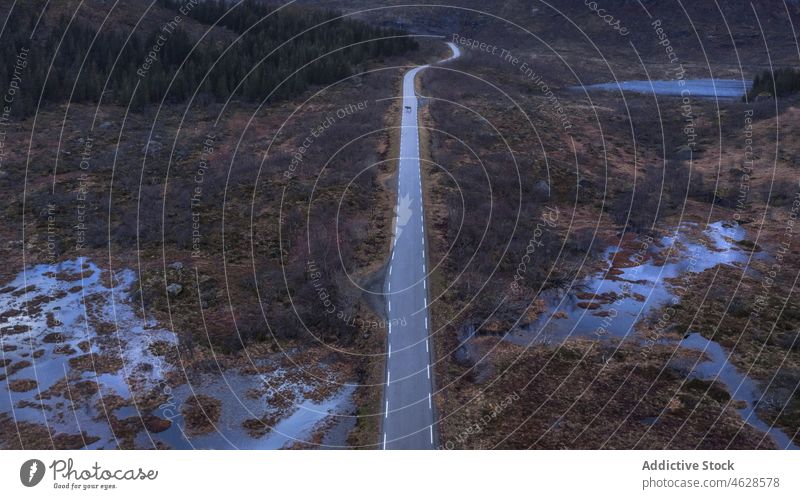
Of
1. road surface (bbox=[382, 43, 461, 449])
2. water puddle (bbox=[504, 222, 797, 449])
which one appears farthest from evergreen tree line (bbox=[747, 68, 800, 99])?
road surface (bbox=[382, 43, 461, 449])

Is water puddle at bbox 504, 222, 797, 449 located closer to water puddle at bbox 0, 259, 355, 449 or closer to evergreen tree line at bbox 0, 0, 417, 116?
water puddle at bbox 0, 259, 355, 449

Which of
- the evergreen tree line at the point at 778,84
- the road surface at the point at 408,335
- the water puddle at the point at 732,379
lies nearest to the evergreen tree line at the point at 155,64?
the road surface at the point at 408,335

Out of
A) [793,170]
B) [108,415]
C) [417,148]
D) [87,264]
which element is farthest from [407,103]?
[108,415]

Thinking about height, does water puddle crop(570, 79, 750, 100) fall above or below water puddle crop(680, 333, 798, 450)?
above

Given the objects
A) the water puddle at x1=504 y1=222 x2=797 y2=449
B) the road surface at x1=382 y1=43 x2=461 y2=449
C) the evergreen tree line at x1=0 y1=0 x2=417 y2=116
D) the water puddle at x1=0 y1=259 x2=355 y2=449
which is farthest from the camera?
the evergreen tree line at x1=0 y1=0 x2=417 y2=116

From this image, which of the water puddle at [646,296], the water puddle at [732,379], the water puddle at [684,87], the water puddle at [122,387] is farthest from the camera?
the water puddle at [684,87]

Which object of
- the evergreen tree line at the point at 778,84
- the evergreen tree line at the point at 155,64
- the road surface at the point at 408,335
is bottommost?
the road surface at the point at 408,335

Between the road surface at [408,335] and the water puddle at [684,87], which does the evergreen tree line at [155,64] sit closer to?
the road surface at [408,335]
